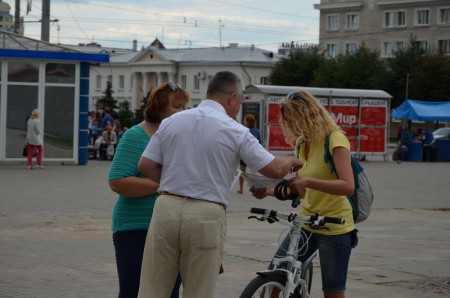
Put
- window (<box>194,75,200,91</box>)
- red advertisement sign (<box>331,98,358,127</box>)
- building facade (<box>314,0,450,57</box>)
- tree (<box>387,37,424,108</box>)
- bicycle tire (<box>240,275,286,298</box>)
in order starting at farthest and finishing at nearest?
window (<box>194,75,200,91</box>) → building facade (<box>314,0,450,57</box>) → tree (<box>387,37,424,108</box>) → red advertisement sign (<box>331,98,358,127</box>) → bicycle tire (<box>240,275,286,298</box>)

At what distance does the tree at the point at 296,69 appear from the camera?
95625 millimetres

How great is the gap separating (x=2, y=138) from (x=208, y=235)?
24.0 m

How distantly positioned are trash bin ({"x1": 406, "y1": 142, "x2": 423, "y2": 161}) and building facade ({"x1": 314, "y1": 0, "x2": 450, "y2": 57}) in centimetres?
5724

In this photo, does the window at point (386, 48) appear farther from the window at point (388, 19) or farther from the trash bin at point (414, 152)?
the trash bin at point (414, 152)

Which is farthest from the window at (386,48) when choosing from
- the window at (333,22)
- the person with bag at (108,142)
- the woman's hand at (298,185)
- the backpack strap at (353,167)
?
the woman's hand at (298,185)

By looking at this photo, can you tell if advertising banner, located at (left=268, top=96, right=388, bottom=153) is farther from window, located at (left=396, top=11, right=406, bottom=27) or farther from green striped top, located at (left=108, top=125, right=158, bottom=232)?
window, located at (left=396, top=11, right=406, bottom=27)

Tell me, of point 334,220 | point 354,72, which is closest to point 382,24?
point 354,72

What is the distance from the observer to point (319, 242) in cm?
621

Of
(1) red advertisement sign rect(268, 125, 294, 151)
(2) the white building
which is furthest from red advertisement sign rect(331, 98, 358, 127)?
(2) the white building

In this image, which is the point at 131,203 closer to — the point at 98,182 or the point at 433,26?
the point at 98,182

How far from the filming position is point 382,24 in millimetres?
105250

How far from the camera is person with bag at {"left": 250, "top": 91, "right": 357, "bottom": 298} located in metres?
6.04

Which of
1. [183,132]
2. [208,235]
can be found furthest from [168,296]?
[183,132]

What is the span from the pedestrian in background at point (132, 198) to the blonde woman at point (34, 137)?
847 inches
